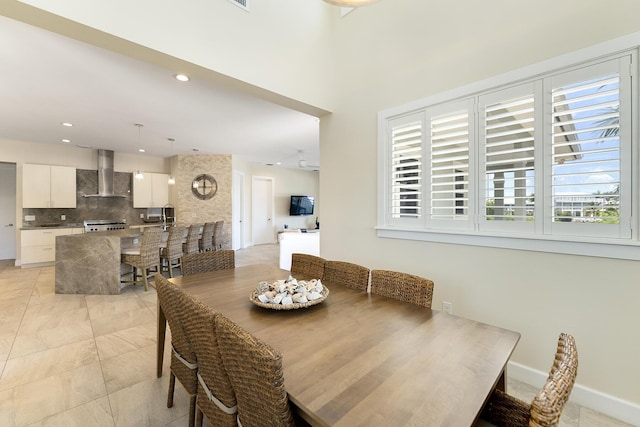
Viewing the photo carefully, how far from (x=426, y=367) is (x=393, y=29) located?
2916 mm

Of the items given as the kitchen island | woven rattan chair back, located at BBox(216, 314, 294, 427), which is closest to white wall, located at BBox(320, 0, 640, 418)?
woven rattan chair back, located at BBox(216, 314, 294, 427)

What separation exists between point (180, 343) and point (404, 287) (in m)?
1.36

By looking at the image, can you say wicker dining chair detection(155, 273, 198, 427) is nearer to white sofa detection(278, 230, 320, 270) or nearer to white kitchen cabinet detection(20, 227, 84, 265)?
white sofa detection(278, 230, 320, 270)

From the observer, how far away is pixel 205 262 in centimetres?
247

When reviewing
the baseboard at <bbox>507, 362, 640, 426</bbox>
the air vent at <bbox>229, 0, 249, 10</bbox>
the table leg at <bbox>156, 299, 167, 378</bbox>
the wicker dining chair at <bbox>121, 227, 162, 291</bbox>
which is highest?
the air vent at <bbox>229, 0, 249, 10</bbox>

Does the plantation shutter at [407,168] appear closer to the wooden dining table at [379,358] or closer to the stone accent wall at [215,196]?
the wooden dining table at [379,358]

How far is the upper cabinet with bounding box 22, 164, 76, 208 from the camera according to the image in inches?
225

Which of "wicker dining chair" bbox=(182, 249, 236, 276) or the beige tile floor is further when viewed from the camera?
"wicker dining chair" bbox=(182, 249, 236, 276)

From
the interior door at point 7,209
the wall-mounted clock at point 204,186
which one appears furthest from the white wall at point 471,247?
the interior door at point 7,209

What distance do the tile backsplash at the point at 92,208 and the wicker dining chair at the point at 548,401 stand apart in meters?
8.24

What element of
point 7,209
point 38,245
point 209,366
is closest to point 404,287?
point 209,366

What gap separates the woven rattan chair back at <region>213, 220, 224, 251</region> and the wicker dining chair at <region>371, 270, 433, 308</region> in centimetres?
548

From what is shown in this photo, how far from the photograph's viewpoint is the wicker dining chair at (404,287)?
5.27 feet

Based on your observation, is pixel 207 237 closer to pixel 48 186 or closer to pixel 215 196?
pixel 215 196
